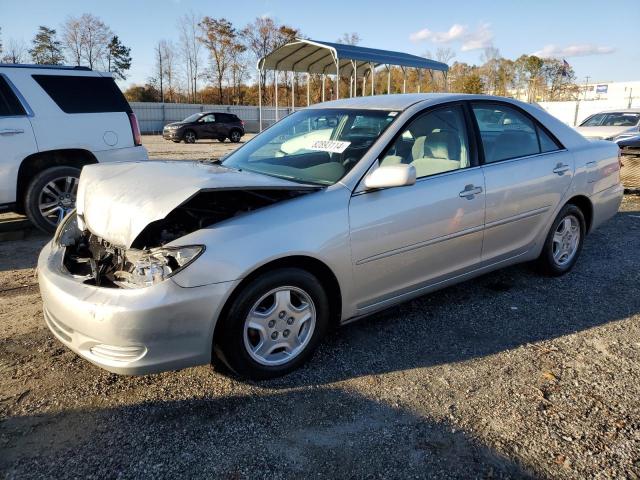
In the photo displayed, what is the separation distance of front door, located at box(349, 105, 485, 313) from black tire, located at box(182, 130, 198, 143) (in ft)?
75.0

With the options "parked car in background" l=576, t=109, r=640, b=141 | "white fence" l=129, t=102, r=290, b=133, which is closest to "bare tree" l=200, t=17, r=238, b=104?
"white fence" l=129, t=102, r=290, b=133

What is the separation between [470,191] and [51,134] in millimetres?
4912

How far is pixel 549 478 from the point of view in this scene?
7.02 feet

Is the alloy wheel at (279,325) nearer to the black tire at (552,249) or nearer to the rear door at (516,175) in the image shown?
the rear door at (516,175)

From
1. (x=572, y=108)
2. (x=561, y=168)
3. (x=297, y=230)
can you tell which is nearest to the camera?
(x=297, y=230)

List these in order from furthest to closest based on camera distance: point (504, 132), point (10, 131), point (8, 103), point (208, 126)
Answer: point (208, 126) → point (8, 103) → point (10, 131) → point (504, 132)

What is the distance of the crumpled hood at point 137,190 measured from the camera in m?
2.58

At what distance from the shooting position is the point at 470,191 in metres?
3.53

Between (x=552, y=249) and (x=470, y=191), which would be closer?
(x=470, y=191)

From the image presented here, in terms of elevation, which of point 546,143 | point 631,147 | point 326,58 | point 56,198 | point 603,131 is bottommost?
point 56,198

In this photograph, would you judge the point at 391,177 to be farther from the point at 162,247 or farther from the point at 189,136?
the point at 189,136

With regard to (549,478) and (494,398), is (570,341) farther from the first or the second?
(549,478)

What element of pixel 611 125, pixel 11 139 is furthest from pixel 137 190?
pixel 611 125

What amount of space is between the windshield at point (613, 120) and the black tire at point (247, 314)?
12.5 m
